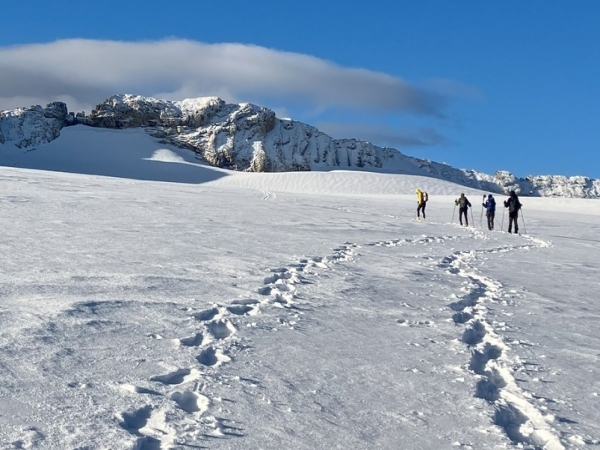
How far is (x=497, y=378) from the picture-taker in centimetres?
605

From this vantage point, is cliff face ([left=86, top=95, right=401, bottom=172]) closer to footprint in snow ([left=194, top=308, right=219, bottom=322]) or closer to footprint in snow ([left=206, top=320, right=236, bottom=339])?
footprint in snow ([left=194, top=308, right=219, bottom=322])

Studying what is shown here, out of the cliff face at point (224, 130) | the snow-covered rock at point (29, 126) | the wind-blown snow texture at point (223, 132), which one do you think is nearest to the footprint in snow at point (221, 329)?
the snow-covered rock at point (29, 126)

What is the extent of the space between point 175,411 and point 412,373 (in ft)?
7.15

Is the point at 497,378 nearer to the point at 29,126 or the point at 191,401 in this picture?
the point at 191,401

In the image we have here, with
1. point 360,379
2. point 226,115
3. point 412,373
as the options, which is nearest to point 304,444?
point 360,379

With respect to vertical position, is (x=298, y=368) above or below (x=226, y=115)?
below

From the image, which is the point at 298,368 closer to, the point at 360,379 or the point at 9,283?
the point at 360,379

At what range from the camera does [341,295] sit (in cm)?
917

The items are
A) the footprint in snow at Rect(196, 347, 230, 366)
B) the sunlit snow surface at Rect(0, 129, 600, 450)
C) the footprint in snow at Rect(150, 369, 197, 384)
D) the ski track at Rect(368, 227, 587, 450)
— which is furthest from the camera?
the footprint in snow at Rect(196, 347, 230, 366)

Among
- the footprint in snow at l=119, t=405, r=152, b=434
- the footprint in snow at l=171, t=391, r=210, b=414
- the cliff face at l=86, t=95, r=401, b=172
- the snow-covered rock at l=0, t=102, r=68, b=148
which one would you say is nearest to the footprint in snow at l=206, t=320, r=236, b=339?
the footprint in snow at l=171, t=391, r=210, b=414

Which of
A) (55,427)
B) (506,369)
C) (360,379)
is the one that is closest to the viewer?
(55,427)

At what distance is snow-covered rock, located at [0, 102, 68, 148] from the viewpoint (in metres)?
92.9

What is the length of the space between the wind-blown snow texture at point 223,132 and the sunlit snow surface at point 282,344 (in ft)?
292

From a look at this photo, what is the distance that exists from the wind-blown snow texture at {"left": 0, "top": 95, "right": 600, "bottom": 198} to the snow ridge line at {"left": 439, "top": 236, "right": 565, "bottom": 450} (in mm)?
92529
